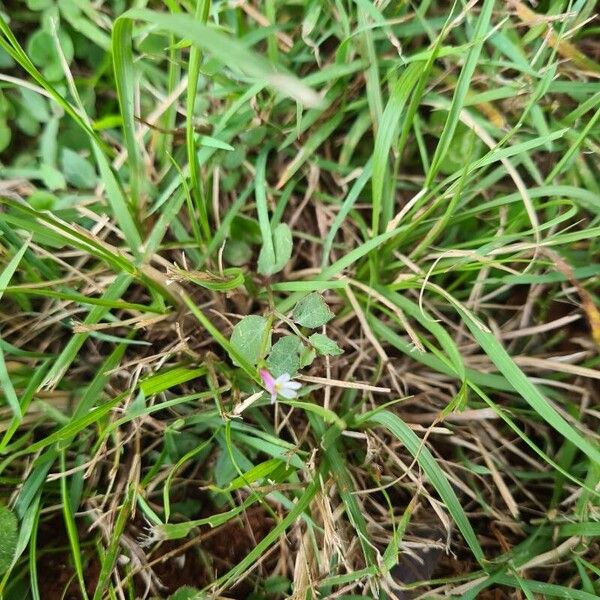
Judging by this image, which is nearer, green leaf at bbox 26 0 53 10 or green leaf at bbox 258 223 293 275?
green leaf at bbox 258 223 293 275

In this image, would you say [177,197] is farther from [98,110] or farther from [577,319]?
[577,319]

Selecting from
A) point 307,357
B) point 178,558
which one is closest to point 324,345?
point 307,357

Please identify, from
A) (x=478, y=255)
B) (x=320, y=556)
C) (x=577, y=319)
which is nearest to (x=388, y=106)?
(x=478, y=255)

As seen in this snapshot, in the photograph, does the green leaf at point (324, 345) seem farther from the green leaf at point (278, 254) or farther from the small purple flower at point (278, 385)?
the green leaf at point (278, 254)

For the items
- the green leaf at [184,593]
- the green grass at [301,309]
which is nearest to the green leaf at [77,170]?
the green grass at [301,309]

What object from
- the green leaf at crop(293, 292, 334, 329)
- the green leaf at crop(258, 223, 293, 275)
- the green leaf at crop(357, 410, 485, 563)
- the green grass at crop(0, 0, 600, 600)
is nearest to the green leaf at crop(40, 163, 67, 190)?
the green grass at crop(0, 0, 600, 600)

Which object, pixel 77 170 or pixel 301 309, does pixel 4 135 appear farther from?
pixel 301 309

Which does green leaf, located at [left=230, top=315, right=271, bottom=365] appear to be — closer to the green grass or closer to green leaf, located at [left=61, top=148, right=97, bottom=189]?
the green grass
